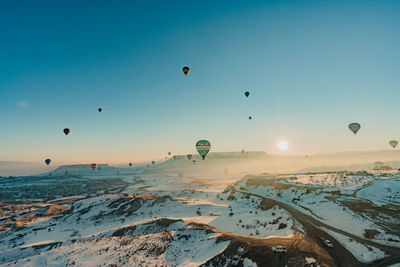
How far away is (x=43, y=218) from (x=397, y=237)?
78252 mm

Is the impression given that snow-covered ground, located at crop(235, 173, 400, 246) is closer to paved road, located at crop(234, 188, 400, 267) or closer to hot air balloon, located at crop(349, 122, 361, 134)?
paved road, located at crop(234, 188, 400, 267)

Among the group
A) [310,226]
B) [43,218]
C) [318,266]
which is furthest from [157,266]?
[43,218]

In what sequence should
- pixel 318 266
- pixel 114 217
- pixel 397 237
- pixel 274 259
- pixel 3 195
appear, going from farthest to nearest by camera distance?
pixel 3 195
pixel 114 217
pixel 397 237
pixel 274 259
pixel 318 266

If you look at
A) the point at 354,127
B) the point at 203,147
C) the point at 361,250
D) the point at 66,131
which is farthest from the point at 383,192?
the point at 66,131

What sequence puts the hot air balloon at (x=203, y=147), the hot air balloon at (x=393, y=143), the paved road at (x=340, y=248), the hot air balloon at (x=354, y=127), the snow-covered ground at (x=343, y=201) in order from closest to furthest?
the paved road at (x=340, y=248)
the snow-covered ground at (x=343, y=201)
the hot air balloon at (x=203, y=147)
the hot air balloon at (x=354, y=127)
the hot air balloon at (x=393, y=143)

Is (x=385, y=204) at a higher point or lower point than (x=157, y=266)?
higher

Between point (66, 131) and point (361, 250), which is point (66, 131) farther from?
point (361, 250)

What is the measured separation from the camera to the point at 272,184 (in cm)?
7150

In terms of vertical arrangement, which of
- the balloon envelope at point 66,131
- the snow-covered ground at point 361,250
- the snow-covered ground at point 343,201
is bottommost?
the snow-covered ground at point 361,250

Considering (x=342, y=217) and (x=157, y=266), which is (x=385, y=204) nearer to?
(x=342, y=217)

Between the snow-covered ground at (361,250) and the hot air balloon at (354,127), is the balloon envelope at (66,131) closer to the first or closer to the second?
the snow-covered ground at (361,250)

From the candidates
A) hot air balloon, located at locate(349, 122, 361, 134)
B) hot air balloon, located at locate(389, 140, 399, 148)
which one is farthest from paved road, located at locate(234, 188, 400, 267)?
hot air balloon, located at locate(389, 140, 399, 148)

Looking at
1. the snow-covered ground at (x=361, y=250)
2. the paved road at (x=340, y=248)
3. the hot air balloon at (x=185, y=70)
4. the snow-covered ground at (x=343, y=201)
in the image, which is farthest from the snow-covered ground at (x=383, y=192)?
the hot air balloon at (x=185, y=70)

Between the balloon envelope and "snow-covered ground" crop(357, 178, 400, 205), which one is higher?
the balloon envelope
